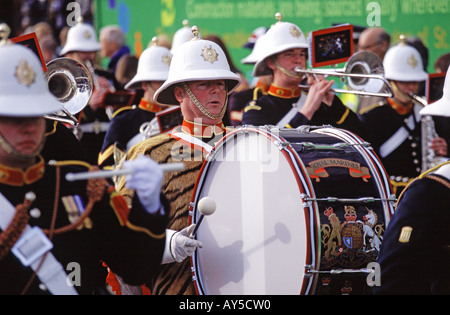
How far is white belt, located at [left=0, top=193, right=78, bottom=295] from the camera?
3.66 m

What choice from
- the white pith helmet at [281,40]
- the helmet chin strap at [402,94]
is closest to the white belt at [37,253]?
the white pith helmet at [281,40]

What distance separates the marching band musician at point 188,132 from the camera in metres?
5.14

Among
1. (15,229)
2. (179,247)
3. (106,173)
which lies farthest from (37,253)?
(179,247)

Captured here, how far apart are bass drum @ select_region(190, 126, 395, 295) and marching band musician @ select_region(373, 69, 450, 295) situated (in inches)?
25.2

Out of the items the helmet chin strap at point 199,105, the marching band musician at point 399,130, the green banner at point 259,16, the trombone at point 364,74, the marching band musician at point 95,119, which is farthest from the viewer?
the green banner at point 259,16

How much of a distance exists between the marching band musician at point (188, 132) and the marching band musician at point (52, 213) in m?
1.16

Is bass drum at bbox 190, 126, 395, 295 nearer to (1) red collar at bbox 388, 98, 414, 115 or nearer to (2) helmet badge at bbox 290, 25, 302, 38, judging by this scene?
(2) helmet badge at bbox 290, 25, 302, 38

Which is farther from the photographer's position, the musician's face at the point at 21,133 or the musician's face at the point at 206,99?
the musician's face at the point at 206,99

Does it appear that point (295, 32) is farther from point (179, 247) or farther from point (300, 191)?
point (179, 247)

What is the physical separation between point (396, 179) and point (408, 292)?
172 inches

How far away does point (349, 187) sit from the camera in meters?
4.76

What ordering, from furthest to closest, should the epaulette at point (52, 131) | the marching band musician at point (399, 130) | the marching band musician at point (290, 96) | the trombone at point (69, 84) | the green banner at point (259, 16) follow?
the green banner at point (259, 16) < the marching band musician at point (399, 130) < the marching band musician at point (290, 96) < the trombone at point (69, 84) < the epaulette at point (52, 131)

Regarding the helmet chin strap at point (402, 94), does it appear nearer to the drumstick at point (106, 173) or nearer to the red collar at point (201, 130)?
the red collar at point (201, 130)
